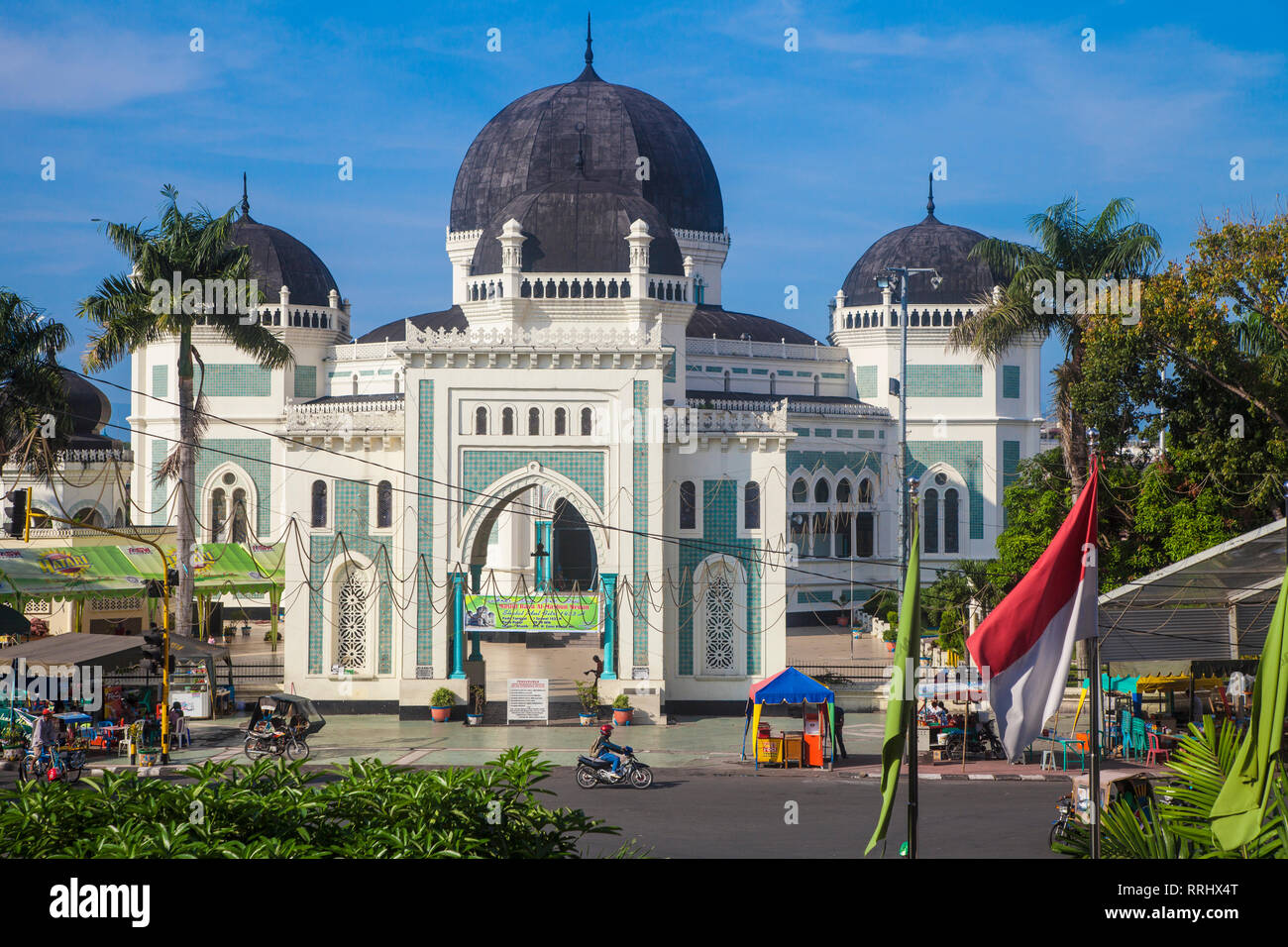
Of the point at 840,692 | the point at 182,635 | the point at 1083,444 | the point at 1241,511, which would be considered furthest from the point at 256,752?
the point at 1241,511

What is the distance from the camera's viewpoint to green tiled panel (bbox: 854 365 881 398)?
2271 inches

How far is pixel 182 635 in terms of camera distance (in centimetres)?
3231

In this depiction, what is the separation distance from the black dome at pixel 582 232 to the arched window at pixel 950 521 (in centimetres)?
1517

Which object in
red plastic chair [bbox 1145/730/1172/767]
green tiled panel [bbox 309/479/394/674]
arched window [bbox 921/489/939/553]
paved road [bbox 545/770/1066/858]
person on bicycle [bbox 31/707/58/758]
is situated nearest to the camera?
paved road [bbox 545/770/1066/858]

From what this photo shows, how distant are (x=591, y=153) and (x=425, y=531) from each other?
27.5 m

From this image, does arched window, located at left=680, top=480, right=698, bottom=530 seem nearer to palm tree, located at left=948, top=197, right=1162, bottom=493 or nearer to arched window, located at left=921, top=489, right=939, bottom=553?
palm tree, located at left=948, top=197, right=1162, bottom=493

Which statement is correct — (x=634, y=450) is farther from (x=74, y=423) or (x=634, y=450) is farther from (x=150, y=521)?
(x=74, y=423)

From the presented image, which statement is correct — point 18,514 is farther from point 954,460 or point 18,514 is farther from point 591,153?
point 954,460

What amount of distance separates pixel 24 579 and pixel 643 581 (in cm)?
1673

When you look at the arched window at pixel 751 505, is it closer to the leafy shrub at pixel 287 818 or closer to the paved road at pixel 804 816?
the paved road at pixel 804 816

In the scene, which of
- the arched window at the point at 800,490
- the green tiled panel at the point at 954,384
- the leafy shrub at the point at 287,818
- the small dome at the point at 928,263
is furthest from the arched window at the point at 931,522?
the leafy shrub at the point at 287,818

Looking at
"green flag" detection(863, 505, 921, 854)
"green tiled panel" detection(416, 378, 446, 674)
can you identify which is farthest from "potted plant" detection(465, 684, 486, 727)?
"green flag" detection(863, 505, 921, 854)

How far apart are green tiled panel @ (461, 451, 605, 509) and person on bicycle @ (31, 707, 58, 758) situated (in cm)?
1076

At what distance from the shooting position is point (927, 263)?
57562mm
